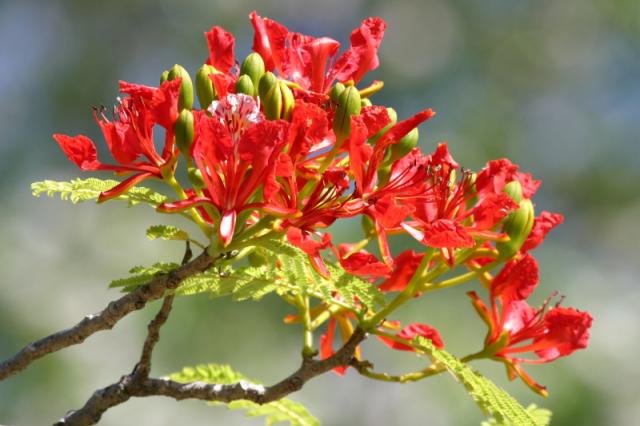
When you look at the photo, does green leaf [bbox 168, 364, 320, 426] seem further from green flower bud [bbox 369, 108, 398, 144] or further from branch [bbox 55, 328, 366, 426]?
green flower bud [bbox 369, 108, 398, 144]

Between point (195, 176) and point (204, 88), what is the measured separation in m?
0.12

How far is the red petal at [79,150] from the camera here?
1.12m

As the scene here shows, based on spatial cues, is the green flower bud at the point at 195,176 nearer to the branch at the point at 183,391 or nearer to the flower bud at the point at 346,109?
A: the flower bud at the point at 346,109

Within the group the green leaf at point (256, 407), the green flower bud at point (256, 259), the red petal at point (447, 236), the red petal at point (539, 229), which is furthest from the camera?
the green leaf at point (256, 407)

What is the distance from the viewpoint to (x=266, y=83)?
105 cm

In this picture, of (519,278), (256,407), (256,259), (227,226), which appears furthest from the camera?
(256,407)

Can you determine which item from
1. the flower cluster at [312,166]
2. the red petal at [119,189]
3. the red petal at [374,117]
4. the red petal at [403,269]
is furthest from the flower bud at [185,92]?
the red petal at [403,269]

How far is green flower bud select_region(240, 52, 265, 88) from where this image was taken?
109 centimetres

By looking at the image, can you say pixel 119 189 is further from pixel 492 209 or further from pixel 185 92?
pixel 492 209

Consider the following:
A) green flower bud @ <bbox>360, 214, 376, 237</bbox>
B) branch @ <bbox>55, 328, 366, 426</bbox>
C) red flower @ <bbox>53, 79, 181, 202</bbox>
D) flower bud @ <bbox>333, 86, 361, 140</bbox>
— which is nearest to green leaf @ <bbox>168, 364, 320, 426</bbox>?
branch @ <bbox>55, 328, 366, 426</bbox>

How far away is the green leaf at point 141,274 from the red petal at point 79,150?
156mm

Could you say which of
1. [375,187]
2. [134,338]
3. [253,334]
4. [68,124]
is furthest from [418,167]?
[68,124]

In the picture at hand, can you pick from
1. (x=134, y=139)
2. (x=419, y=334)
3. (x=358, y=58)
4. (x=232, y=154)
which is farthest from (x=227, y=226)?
(x=419, y=334)

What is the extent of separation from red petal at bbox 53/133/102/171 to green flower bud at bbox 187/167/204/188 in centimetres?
13
